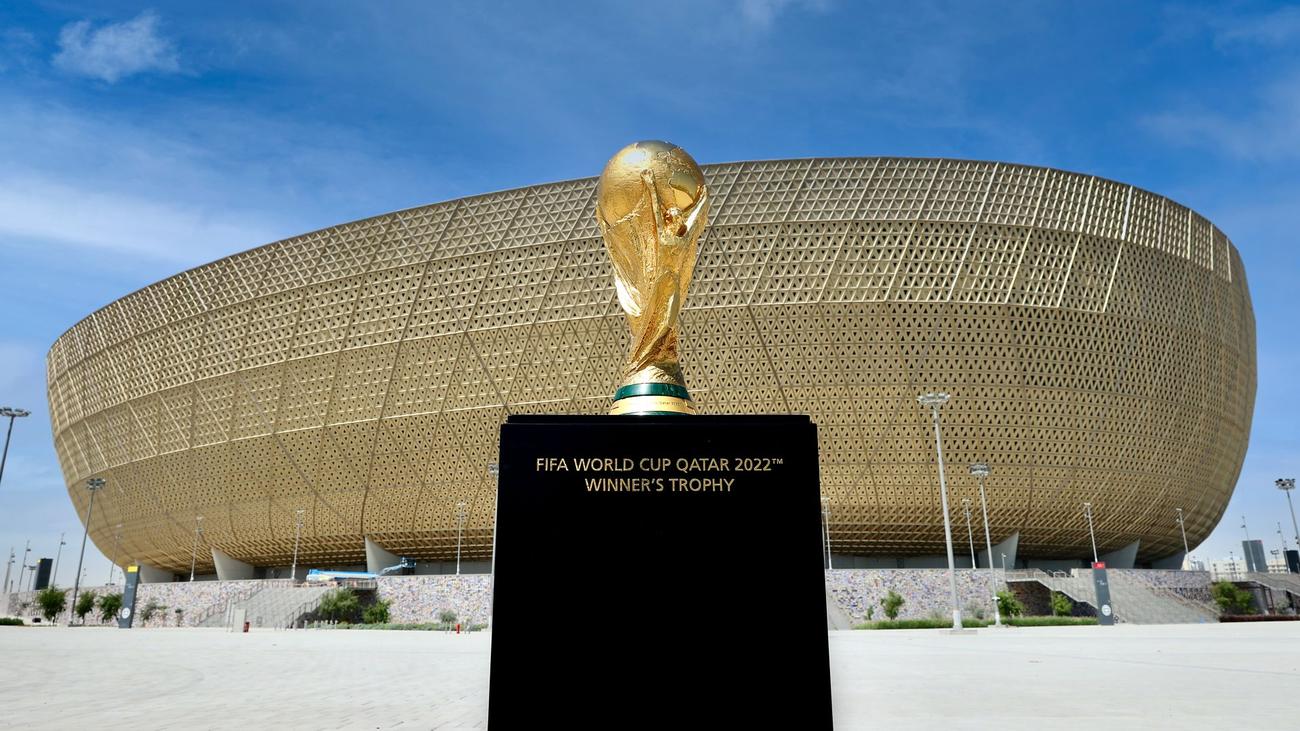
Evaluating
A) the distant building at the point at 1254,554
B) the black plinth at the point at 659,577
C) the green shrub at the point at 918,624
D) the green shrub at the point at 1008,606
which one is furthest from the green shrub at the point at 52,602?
the distant building at the point at 1254,554

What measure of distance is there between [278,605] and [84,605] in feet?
40.5

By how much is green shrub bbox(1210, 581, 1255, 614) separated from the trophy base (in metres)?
36.7

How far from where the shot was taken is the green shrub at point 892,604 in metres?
28.9

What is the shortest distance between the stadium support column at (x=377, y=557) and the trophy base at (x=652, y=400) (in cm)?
3829

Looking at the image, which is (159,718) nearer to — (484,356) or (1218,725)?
(1218,725)

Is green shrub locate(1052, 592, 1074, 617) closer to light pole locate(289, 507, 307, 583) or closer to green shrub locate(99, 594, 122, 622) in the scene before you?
light pole locate(289, 507, 307, 583)

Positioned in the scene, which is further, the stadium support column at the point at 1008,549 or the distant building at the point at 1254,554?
the distant building at the point at 1254,554

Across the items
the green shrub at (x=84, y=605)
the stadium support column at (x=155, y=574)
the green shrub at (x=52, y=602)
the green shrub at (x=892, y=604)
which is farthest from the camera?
the stadium support column at (x=155, y=574)

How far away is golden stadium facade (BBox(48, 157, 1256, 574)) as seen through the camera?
33438 mm

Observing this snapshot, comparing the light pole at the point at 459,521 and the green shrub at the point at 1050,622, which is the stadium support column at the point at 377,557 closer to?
the light pole at the point at 459,521

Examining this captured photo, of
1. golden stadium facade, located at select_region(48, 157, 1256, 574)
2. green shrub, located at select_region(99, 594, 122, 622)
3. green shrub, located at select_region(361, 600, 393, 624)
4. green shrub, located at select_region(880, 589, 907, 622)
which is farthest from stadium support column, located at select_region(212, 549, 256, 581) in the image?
green shrub, located at select_region(880, 589, 907, 622)

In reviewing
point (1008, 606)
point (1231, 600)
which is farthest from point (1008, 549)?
point (1231, 600)

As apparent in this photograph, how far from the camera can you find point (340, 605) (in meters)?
33.3

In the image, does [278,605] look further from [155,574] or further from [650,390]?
[650,390]
